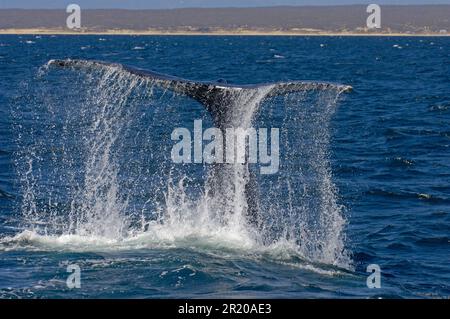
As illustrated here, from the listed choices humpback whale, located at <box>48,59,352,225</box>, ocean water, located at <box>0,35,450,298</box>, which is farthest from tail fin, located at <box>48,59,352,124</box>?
ocean water, located at <box>0,35,450,298</box>

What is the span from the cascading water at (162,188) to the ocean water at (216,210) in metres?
0.03

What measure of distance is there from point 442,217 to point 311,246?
11.0 feet

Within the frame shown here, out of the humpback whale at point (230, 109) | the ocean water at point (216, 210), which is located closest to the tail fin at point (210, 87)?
the humpback whale at point (230, 109)


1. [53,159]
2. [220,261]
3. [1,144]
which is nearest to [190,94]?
[220,261]

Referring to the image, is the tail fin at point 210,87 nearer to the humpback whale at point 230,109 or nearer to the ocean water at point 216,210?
the humpback whale at point 230,109

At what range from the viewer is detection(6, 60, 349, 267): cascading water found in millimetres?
10406

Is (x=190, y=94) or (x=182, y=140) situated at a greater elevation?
(x=190, y=94)

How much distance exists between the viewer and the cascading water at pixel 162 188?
1041cm

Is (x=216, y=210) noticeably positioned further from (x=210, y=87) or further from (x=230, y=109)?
(x=210, y=87)

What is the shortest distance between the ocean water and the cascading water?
1.4 inches

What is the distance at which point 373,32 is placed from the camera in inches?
7800

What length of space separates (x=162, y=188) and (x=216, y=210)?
4.81 metres
